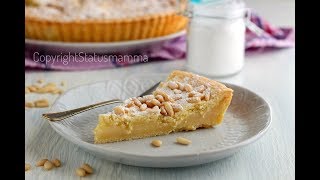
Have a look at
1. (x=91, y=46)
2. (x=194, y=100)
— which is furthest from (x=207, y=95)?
(x=91, y=46)

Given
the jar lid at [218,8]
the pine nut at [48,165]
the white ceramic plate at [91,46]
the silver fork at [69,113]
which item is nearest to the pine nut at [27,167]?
the pine nut at [48,165]

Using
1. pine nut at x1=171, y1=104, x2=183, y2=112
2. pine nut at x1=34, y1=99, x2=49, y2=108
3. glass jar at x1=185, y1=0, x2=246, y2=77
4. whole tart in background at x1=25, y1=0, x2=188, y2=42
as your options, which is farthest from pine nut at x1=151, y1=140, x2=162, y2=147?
whole tart in background at x1=25, y1=0, x2=188, y2=42

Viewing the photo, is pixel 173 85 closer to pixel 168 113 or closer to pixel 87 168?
pixel 168 113

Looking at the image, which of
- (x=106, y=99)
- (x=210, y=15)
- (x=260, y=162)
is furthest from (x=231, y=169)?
(x=210, y=15)

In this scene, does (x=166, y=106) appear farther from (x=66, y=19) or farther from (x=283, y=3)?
(x=283, y=3)

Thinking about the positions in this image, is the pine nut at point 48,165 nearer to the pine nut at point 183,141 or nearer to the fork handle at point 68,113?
the fork handle at point 68,113
